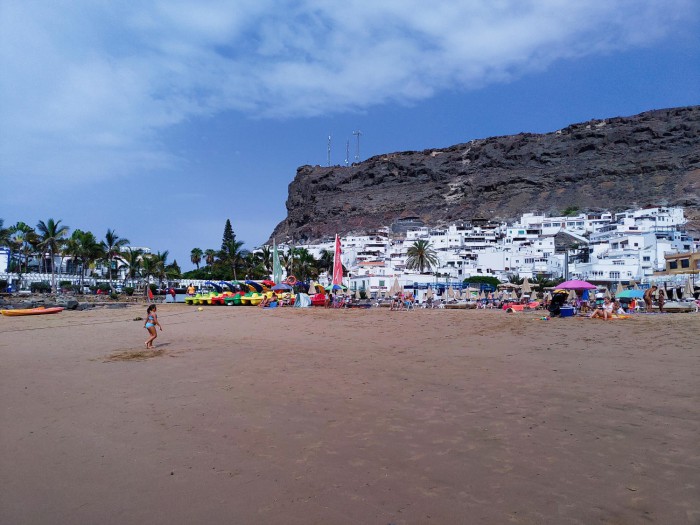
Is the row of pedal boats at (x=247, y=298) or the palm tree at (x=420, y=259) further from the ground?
the palm tree at (x=420, y=259)

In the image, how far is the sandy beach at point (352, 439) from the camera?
140 inches

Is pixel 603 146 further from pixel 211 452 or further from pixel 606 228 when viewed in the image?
pixel 211 452

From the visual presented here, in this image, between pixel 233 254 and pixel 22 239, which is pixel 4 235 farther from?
pixel 233 254

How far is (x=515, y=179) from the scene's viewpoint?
14062 centimetres

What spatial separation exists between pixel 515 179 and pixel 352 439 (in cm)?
14590

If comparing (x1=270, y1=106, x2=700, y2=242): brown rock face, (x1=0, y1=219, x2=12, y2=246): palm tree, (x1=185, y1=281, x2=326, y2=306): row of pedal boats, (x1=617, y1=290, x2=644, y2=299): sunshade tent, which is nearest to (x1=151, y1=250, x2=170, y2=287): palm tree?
(x1=0, y1=219, x2=12, y2=246): palm tree

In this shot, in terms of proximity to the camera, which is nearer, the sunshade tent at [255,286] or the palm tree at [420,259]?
the sunshade tent at [255,286]

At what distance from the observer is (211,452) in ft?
15.3

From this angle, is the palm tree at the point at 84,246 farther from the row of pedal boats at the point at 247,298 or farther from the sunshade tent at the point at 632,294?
the sunshade tent at the point at 632,294

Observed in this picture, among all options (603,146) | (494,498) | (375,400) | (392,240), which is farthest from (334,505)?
(603,146)

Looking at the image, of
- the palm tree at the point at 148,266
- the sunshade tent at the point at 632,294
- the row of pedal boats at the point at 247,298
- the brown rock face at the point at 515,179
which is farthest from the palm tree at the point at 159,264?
the brown rock face at the point at 515,179

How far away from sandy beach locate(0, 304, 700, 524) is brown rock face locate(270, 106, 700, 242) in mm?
110060

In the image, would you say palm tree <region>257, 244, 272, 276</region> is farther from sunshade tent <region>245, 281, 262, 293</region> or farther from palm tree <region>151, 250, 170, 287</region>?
sunshade tent <region>245, 281, 262, 293</region>

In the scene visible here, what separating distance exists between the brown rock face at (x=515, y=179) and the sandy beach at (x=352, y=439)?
110m
